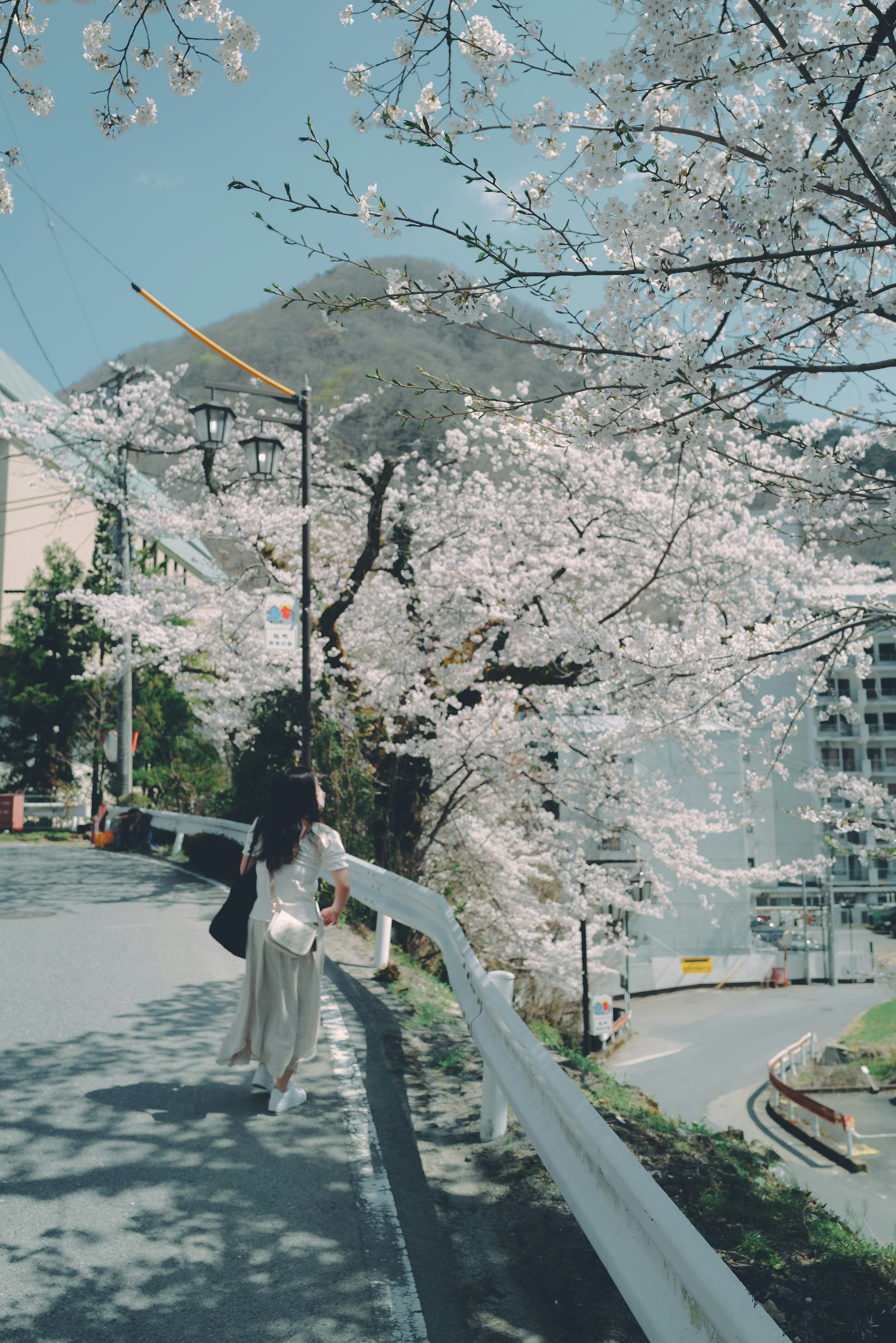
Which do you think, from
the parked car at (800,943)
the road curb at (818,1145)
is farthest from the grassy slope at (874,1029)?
the road curb at (818,1145)

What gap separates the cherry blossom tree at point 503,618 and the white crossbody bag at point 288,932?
563 centimetres

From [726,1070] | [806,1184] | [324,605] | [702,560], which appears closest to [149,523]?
[324,605]

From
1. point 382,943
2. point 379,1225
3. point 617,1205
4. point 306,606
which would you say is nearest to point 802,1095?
point 306,606

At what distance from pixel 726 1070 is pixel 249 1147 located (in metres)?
33.7

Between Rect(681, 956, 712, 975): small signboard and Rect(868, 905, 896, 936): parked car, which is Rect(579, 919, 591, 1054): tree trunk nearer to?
Rect(681, 956, 712, 975): small signboard

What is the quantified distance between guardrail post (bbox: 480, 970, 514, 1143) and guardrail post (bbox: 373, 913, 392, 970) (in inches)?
141

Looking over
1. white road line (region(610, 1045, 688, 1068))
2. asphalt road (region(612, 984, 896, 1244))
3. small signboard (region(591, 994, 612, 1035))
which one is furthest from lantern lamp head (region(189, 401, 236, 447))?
white road line (region(610, 1045, 688, 1068))

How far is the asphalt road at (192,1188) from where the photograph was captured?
2793mm

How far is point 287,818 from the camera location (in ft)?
15.9

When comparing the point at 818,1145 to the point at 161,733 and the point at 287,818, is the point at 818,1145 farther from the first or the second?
the point at 287,818

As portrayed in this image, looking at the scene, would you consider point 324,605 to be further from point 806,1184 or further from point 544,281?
point 806,1184

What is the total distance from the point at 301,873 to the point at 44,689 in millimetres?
28365

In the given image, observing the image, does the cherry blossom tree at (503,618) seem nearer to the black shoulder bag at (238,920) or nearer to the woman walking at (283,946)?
the woman walking at (283,946)

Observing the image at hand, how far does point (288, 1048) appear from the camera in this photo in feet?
14.8
